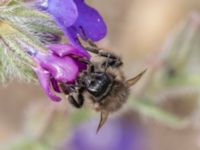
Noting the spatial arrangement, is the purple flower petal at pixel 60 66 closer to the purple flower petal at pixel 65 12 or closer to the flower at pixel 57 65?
the flower at pixel 57 65

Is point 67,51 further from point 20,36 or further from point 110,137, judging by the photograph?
point 110,137

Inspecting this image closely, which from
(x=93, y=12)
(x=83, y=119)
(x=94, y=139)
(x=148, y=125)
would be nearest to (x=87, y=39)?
(x=93, y=12)

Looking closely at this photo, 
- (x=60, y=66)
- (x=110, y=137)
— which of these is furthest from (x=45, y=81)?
(x=110, y=137)

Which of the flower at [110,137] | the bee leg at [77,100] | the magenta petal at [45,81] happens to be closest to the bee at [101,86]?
the bee leg at [77,100]

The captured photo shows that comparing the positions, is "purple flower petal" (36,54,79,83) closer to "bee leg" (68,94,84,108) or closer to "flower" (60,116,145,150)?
"bee leg" (68,94,84,108)

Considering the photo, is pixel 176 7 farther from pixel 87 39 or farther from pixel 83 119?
pixel 87 39

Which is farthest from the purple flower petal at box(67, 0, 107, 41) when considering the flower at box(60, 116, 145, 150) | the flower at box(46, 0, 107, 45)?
the flower at box(60, 116, 145, 150)

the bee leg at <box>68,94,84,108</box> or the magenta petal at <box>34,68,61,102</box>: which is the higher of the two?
the magenta petal at <box>34,68,61,102</box>
